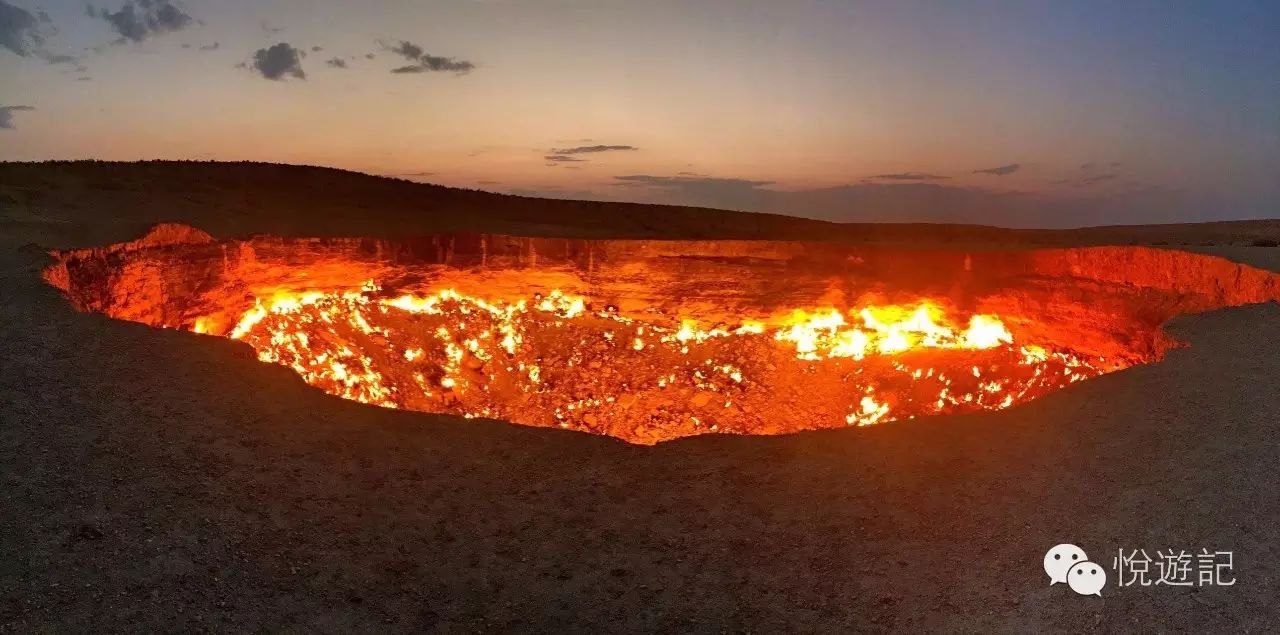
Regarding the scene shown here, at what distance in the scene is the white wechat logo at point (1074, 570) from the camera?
5.02 metres

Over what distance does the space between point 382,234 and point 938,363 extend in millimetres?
Result: 14092

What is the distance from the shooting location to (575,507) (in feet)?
20.6

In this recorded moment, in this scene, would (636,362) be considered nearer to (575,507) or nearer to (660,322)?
(660,322)

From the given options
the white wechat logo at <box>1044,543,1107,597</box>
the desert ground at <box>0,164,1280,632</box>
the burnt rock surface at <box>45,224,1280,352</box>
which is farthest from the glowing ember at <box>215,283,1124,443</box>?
the white wechat logo at <box>1044,543,1107,597</box>

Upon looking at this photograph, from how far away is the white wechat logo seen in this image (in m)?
5.02

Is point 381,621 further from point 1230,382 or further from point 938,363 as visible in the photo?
point 938,363

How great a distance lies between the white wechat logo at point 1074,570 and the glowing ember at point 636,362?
12025mm

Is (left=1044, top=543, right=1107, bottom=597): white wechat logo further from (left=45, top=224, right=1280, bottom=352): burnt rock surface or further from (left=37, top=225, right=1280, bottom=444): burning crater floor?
(left=37, top=225, right=1280, bottom=444): burning crater floor

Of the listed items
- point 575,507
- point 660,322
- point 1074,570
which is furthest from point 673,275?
Result: point 1074,570

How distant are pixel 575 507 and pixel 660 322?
530 inches

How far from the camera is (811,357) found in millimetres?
18703

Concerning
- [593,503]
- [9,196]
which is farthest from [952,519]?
[9,196]

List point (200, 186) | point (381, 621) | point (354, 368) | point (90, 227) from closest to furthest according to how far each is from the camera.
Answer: point (381, 621), point (90, 227), point (354, 368), point (200, 186)

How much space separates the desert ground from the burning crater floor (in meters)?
7.98
